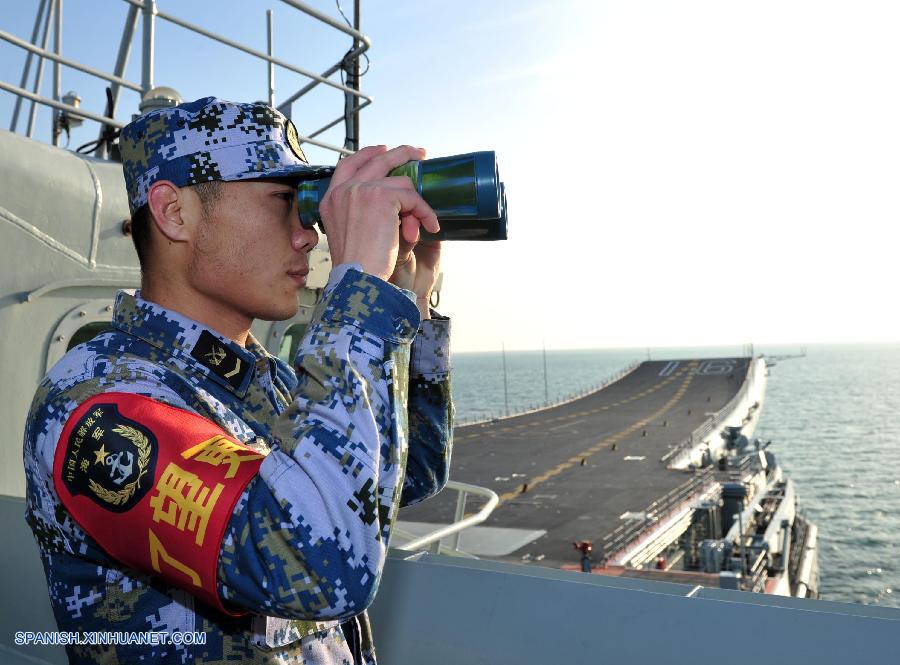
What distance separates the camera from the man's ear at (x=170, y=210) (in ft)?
5.32

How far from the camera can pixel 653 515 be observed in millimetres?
25109

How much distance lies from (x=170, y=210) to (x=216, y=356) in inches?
13.7

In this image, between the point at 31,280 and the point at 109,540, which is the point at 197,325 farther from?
the point at 31,280

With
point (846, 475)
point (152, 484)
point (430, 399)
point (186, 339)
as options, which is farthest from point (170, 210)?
point (846, 475)

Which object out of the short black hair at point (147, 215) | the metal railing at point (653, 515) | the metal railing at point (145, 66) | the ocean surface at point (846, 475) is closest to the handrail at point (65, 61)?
the metal railing at point (145, 66)

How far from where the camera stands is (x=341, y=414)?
1220 millimetres

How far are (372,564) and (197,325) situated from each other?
0.78 m

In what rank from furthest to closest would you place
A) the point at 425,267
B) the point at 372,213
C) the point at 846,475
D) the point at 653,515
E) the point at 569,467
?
the point at 846,475
the point at 569,467
the point at 653,515
the point at 425,267
the point at 372,213

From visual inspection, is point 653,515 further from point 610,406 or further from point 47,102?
point 610,406

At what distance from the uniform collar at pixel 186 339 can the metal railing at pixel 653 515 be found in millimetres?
19684

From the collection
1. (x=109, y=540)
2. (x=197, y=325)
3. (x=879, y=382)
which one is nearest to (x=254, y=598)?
(x=109, y=540)

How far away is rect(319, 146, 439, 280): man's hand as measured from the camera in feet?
4.53

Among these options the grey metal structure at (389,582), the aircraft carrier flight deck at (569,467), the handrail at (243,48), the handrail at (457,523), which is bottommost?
the aircraft carrier flight deck at (569,467)

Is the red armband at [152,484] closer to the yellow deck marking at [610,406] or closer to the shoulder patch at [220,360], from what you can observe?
the shoulder patch at [220,360]
